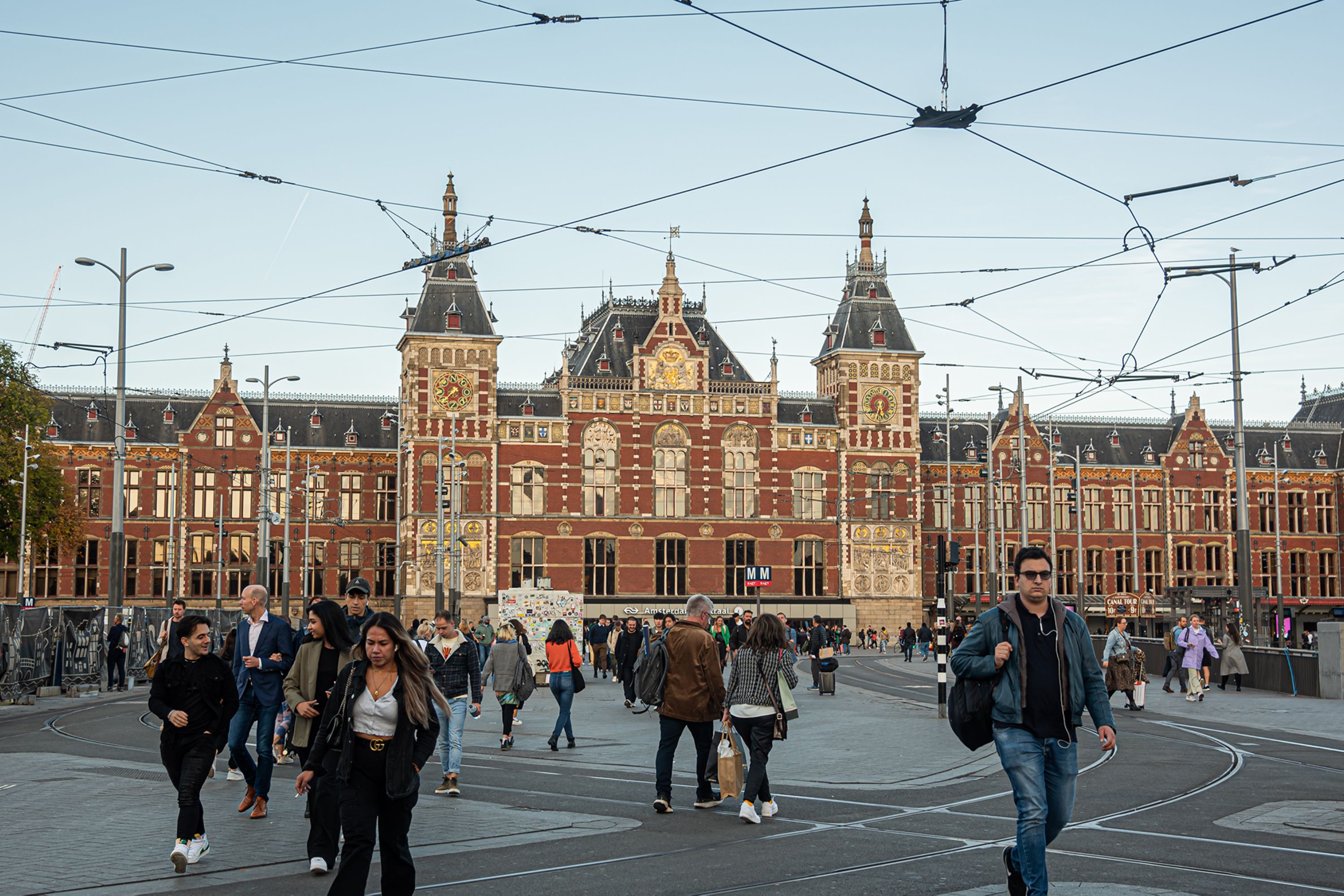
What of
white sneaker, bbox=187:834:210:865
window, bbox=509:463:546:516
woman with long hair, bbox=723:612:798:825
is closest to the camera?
white sneaker, bbox=187:834:210:865

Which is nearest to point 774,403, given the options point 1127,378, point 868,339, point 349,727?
point 868,339

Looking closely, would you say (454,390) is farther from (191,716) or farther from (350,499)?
(191,716)

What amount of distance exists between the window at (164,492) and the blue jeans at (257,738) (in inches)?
2243

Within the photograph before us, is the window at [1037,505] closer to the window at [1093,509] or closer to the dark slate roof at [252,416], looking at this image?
the window at [1093,509]

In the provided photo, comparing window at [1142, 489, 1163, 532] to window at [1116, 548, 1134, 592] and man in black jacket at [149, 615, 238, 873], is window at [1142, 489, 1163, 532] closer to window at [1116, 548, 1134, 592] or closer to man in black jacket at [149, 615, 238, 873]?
window at [1116, 548, 1134, 592]

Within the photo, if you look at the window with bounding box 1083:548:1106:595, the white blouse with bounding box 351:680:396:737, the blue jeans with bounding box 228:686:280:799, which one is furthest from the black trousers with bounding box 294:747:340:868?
the window with bounding box 1083:548:1106:595

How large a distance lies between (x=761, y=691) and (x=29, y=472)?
144 feet

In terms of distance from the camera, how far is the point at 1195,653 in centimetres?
2489

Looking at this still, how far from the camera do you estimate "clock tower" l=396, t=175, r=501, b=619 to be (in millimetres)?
60312

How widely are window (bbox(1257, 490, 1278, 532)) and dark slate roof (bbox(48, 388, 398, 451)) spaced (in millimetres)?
46899

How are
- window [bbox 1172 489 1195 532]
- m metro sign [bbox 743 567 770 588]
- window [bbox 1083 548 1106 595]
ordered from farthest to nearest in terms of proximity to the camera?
window [bbox 1172 489 1195 532], window [bbox 1083 548 1106 595], m metro sign [bbox 743 567 770 588]

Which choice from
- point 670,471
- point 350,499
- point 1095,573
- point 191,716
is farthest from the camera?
point 1095,573

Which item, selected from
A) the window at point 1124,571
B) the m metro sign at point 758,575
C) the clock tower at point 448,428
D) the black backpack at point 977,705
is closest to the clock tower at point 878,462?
the window at point 1124,571

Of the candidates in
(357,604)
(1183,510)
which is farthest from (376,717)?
(1183,510)
